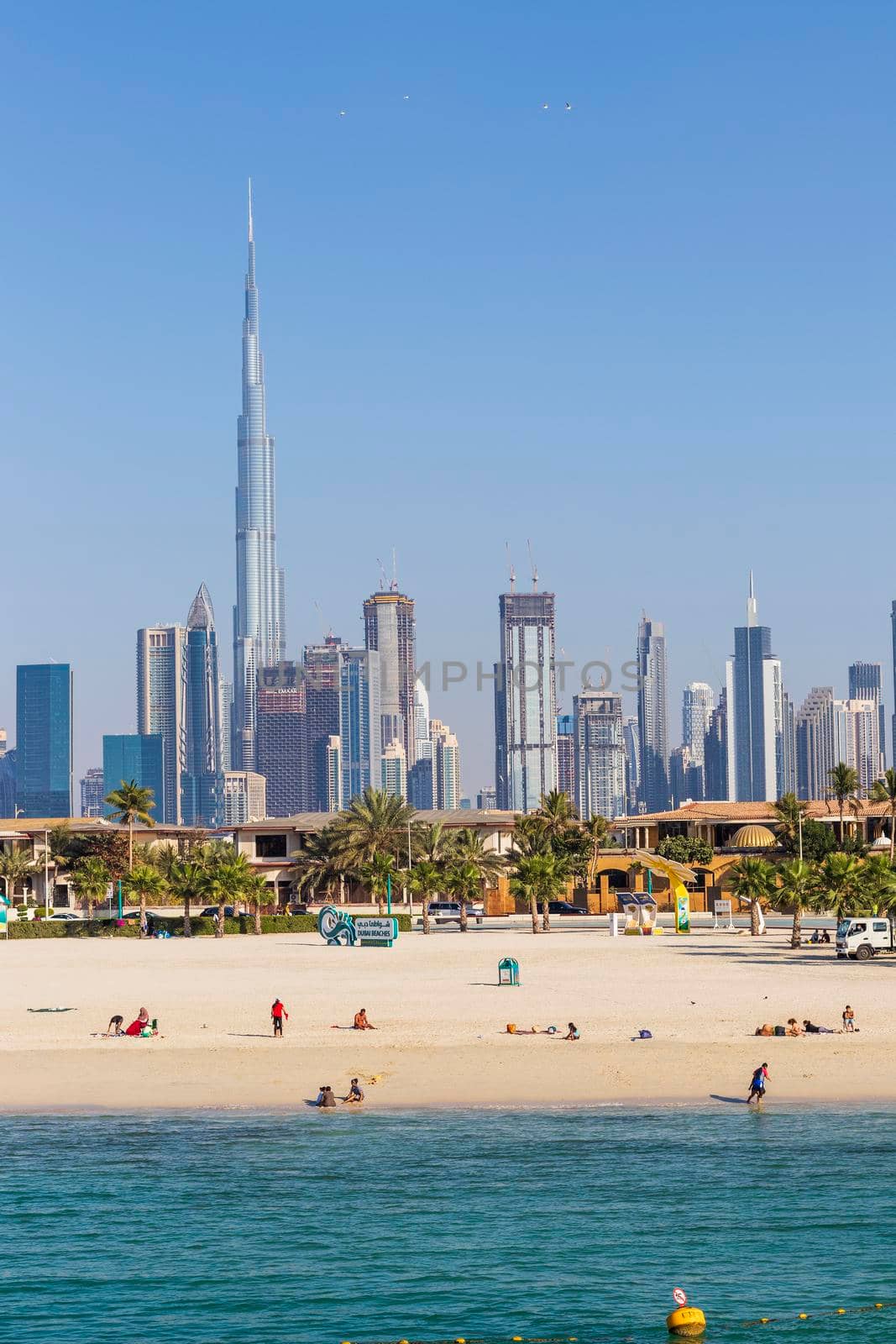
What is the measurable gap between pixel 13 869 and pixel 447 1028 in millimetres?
78096

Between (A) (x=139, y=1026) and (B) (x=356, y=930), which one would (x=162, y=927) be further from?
(A) (x=139, y=1026)

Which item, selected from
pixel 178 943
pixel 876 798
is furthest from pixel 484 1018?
pixel 876 798

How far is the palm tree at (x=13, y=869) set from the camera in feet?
393

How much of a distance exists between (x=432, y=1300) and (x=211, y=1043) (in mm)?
22912

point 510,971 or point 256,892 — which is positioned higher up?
point 256,892

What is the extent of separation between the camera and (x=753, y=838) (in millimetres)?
133375

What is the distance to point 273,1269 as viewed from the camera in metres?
26.5

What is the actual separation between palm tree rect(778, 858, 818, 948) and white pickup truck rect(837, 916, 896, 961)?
190 inches

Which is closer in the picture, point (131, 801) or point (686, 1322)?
point (686, 1322)

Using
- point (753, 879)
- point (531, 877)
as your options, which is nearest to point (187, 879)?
point (531, 877)

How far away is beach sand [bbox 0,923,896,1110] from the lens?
3978 centimetres

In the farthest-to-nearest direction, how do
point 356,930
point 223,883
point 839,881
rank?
point 223,883 → point 356,930 → point 839,881

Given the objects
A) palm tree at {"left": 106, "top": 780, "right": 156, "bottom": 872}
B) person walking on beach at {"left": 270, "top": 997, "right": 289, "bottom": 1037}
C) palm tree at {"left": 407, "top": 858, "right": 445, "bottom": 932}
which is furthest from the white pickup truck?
palm tree at {"left": 106, "top": 780, "right": 156, "bottom": 872}

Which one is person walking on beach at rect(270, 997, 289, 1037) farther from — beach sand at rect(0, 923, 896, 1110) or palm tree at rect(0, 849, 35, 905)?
palm tree at rect(0, 849, 35, 905)
